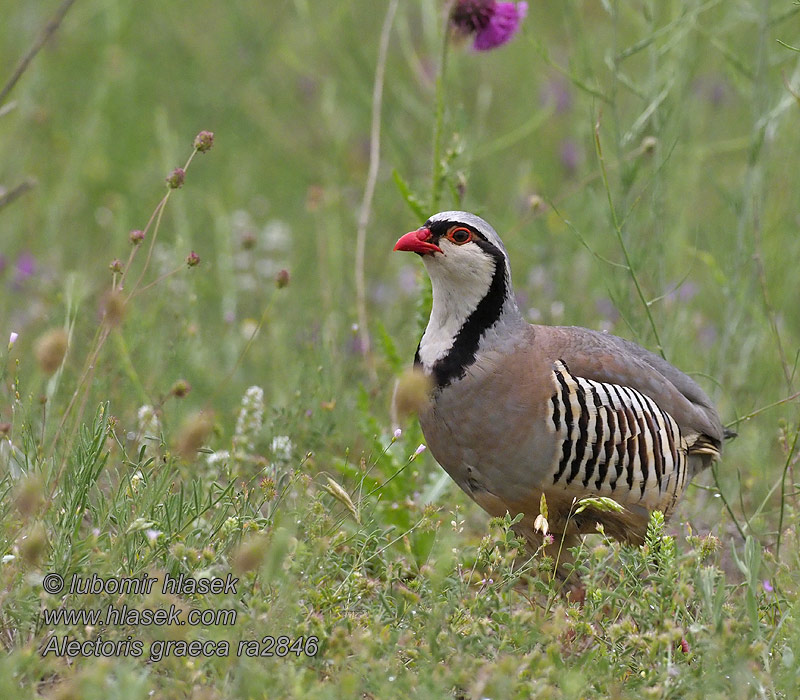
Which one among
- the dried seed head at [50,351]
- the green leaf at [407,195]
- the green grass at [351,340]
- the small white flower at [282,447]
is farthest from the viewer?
the green leaf at [407,195]

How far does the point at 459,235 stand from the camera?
398 centimetres

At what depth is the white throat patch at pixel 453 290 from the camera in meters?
3.98

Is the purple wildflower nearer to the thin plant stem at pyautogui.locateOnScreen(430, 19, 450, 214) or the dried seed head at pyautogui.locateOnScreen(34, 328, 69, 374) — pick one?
the thin plant stem at pyautogui.locateOnScreen(430, 19, 450, 214)

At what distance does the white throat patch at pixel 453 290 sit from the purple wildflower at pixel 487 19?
105 cm

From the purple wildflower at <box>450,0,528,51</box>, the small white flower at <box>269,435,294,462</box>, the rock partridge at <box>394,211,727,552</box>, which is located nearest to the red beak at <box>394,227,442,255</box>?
the rock partridge at <box>394,211,727,552</box>

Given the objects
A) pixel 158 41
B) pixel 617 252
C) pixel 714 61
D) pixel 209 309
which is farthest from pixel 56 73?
pixel 714 61

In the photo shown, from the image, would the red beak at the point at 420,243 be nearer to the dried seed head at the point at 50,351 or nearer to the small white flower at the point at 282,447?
the small white flower at the point at 282,447

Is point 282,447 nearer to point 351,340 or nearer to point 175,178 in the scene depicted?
point 175,178

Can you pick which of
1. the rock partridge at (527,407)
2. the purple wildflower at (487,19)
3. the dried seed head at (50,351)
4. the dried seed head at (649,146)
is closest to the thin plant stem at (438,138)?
the purple wildflower at (487,19)

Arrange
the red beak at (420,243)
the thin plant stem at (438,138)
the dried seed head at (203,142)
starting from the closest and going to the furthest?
the dried seed head at (203,142) → the red beak at (420,243) → the thin plant stem at (438,138)

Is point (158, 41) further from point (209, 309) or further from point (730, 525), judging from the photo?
point (730, 525)

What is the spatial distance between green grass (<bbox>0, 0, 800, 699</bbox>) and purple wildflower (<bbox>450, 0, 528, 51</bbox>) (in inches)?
5.7

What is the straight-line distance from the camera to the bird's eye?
398 centimetres

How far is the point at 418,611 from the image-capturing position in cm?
299
